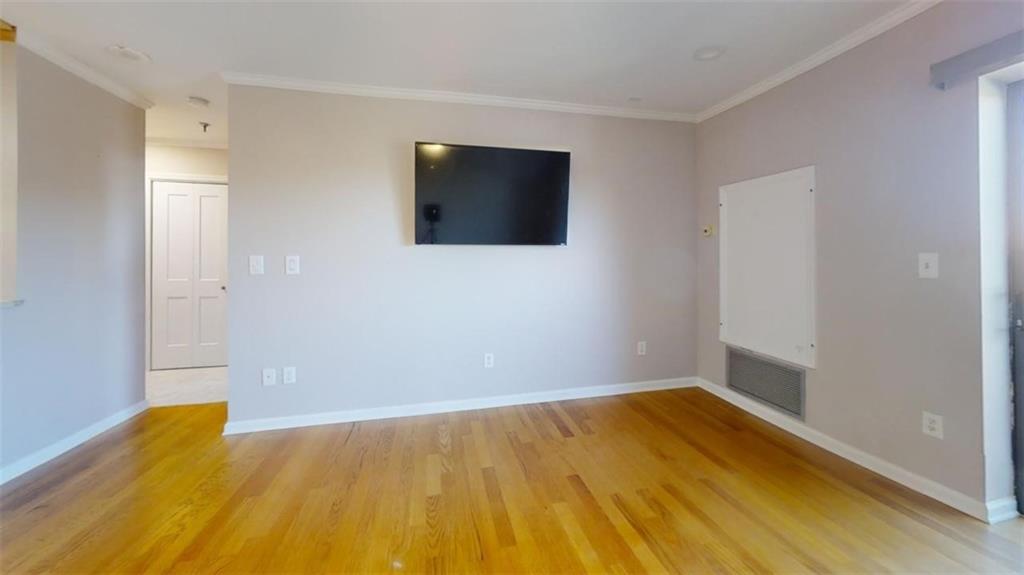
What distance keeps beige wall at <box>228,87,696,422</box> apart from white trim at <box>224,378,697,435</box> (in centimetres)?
5

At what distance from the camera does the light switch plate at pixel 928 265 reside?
1915mm

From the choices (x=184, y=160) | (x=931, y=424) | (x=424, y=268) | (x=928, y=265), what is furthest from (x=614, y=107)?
(x=184, y=160)

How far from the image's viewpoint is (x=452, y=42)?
89.1 inches

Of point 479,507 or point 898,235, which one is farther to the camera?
point 898,235

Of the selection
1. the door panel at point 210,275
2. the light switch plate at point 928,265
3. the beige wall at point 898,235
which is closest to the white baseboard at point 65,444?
the door panel at point 210,275

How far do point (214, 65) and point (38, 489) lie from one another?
2.64m

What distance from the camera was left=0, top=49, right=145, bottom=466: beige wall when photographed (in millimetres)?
2211

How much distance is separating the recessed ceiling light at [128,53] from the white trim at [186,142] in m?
1.86

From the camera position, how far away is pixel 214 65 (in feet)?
8.27

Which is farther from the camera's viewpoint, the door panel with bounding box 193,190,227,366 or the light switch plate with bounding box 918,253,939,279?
the door panel with bounding box 193,190,227,366

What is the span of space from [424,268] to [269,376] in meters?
1.35

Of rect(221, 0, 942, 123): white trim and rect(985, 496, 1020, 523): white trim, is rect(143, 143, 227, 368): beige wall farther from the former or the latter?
rect(985, 496, 1020, 523): white trim

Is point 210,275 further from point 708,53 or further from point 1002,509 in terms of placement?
point 1002,509

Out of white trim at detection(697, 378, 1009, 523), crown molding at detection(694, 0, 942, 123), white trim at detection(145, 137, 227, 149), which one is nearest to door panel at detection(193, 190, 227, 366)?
white trim at detection(145, 137, 227, 149)
